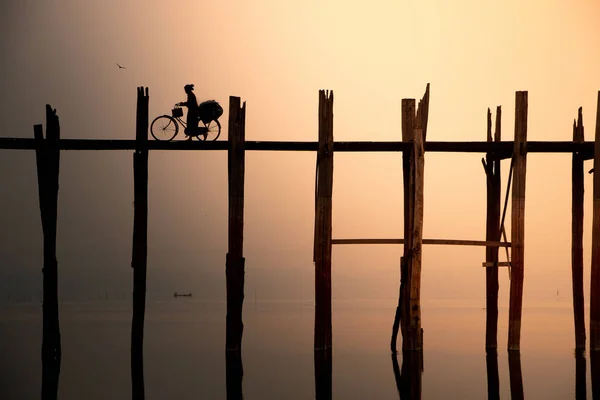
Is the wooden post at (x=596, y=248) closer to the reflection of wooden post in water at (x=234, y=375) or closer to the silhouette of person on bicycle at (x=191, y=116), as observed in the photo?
the reflection of wooden post in water at (x=234, y=375)

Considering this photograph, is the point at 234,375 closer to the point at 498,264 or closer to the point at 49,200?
the point at 49,200

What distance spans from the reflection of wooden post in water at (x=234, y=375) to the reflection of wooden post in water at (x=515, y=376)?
4.25 meters

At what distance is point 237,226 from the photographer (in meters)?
18.2

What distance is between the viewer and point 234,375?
67.2 ft

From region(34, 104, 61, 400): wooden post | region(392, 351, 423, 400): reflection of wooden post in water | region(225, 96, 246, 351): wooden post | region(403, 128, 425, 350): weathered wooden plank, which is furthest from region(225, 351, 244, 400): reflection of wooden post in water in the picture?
region(403, 128, 425, 350): weathered wooden plank

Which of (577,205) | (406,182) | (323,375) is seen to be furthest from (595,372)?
(323,375)

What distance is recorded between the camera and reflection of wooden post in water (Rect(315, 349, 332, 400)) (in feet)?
59.5

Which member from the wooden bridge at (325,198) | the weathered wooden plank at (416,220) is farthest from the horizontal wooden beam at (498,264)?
the weathered wooden plank at (416,220)

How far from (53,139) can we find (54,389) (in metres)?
4.01

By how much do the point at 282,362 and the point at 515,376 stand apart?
5812 mm

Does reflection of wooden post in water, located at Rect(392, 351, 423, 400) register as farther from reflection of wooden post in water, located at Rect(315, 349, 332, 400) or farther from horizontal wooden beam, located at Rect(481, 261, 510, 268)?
horizontal wooden beam, located at Rect(481, 261, 510, 268)

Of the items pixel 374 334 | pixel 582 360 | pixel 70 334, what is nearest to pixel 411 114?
pixel 582 360

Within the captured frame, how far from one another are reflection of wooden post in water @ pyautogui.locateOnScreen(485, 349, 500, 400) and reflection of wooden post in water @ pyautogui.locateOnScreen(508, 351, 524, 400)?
0.23 meters

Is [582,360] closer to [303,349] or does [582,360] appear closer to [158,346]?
[303,349]
